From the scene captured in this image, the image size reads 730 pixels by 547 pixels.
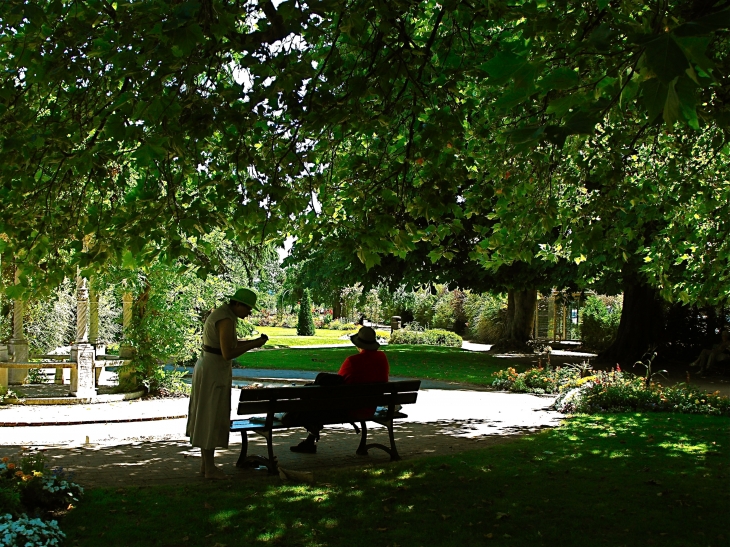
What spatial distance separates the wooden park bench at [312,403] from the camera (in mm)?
7184

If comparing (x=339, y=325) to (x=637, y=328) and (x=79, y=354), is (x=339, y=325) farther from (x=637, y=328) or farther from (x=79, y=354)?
(x=79, y=354)

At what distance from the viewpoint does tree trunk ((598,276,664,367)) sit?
23.2 meters

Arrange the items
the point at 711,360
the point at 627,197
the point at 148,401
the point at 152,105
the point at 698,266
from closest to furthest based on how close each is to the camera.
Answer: the point at 152,105
the point at 627,197
the point at 698,266
the point at 148,401
the point at 711,360

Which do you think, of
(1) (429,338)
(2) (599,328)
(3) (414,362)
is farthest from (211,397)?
(1) (429,338)

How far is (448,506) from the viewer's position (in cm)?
573

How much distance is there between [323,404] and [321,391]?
145 millimetres

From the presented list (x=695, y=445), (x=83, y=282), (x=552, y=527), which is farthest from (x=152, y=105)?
(x=83, y=282)

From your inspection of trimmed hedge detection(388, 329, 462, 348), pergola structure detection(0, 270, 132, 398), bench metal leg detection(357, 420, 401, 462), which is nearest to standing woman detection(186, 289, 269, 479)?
bench metal leg detection(357, 420, 401, 462)

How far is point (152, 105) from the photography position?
→ 4398mm

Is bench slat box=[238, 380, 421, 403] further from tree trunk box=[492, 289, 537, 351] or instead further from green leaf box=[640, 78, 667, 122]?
tree trunk box=[492, 289, 537, 351]

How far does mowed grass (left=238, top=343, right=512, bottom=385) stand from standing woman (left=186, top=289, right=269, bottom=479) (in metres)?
12.4

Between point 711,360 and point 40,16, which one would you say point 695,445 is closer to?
point 40,16

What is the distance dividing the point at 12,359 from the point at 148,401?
192 inches

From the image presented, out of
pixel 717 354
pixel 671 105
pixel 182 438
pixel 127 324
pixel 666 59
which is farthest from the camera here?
pixel 717 354
